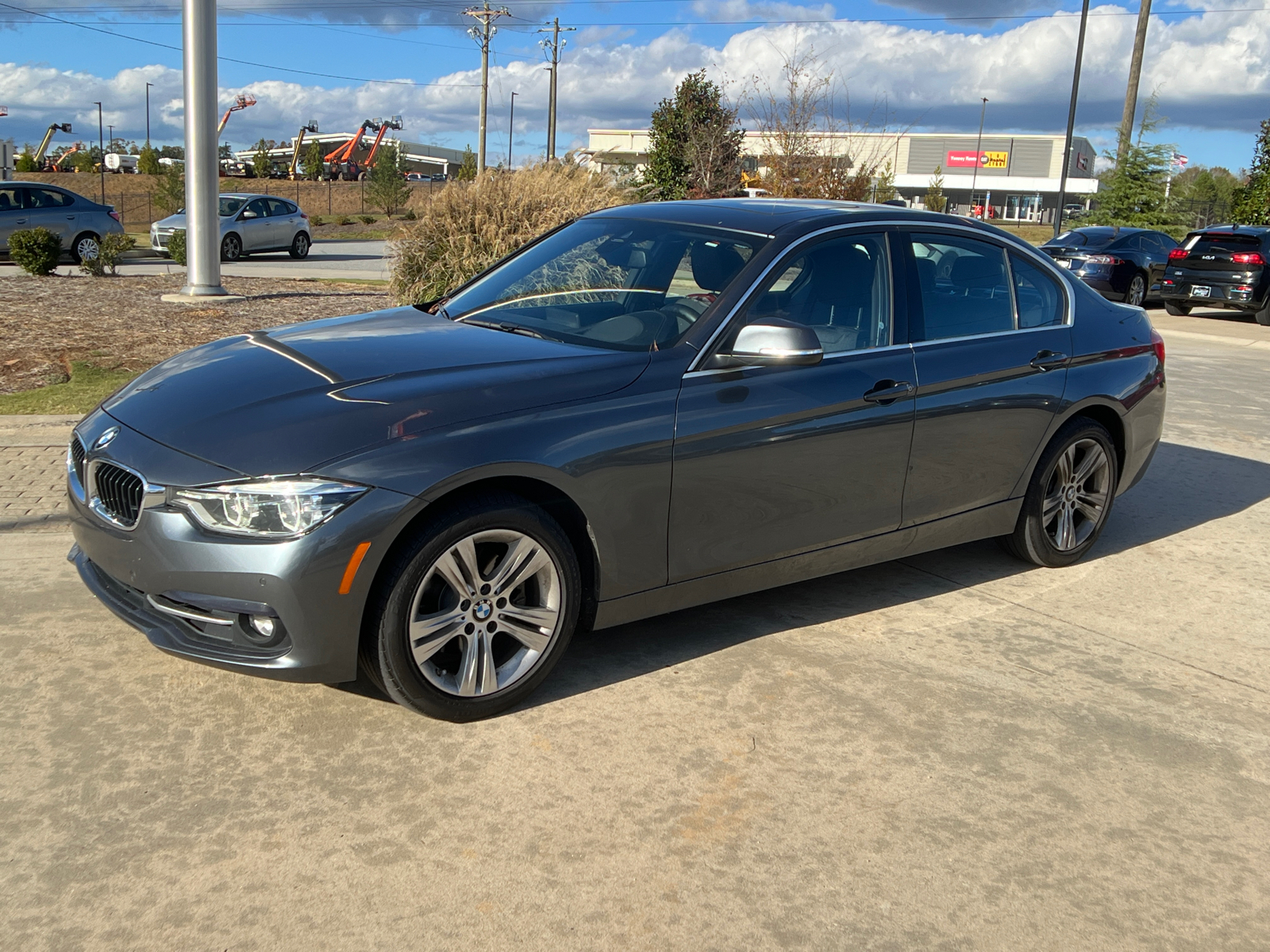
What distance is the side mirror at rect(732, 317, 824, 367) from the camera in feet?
13.9

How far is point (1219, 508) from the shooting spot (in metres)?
7.33

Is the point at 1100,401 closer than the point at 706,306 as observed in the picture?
No

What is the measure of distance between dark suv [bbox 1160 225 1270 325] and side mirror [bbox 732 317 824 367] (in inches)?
749

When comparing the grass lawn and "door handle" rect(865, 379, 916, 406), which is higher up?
"door handle" rect(865, 379, 916, 406)

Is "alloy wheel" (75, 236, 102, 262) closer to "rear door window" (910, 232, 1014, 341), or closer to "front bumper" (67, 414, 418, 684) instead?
"rear door window" (910, 232, 1014, 341)

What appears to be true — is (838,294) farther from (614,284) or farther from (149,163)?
(149,163)

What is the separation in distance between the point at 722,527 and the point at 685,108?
80.4 ft

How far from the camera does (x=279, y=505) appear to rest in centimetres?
349

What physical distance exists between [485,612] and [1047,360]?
305 cm

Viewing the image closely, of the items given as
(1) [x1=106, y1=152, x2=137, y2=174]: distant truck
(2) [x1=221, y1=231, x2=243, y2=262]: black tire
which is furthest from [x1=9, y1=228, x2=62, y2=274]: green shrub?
(1) [x1=106, y1=152, x2=137, y2=174]: distant truck

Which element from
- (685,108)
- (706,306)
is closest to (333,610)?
(706,306)

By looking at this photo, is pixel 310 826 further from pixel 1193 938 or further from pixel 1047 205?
pixel 1047 205

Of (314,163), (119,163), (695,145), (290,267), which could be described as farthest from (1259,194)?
(119,163)

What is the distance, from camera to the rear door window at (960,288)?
507 cm
